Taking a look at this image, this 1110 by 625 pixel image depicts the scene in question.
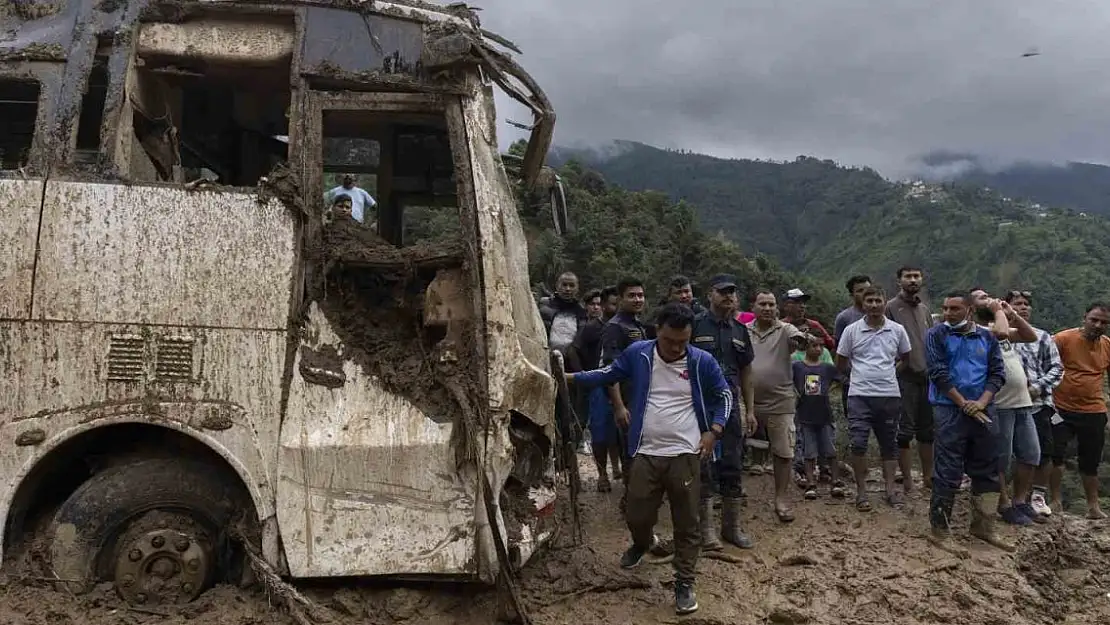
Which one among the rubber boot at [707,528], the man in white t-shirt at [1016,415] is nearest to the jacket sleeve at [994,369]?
the man in white t-shirt at [1016,415]

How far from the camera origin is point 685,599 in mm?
3752

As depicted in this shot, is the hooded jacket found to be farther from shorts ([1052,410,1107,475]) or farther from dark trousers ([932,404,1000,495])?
shorts ([1052,410,1107,475])

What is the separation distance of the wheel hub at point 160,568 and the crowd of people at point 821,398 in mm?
2003

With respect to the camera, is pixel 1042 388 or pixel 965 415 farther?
pixel 1042 388

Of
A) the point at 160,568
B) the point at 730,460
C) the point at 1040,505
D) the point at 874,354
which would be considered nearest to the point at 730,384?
the point at 730,460

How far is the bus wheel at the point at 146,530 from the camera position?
3.25 m

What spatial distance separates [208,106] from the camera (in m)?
4.32

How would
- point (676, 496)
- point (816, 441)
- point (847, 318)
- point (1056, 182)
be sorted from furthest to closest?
point (1056, 182)
point (847, 318)
point (816, 441)
point (676, 496)

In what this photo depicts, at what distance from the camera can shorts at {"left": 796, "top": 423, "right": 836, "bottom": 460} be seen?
5977mm

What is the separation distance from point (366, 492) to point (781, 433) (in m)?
3.05

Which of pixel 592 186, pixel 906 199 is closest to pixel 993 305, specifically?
pixel 592 186

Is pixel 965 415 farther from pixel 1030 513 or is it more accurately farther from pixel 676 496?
pixel 676 496

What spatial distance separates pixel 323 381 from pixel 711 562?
2.46 meters

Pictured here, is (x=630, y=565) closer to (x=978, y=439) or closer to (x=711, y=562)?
(x=711, y=562)
